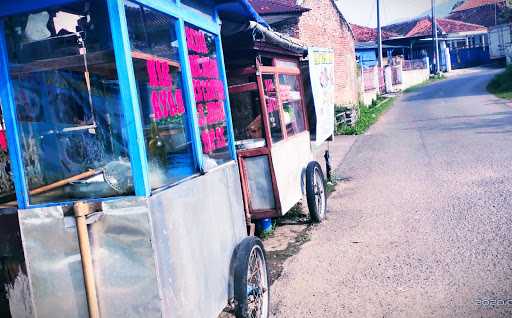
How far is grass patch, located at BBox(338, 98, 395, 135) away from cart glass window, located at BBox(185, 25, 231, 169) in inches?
467

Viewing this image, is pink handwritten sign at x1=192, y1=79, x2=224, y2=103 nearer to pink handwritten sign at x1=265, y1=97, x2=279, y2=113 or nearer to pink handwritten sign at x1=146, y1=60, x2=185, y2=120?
pink handwritten sign at x1=146, y1=60, x2=185, y2=120

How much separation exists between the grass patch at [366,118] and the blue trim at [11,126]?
43.9 feet

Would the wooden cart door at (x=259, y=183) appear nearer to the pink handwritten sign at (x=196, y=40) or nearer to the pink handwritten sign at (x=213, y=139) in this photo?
the pink handwritten sign at (x=213, y=139)

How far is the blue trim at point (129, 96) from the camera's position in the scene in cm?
232

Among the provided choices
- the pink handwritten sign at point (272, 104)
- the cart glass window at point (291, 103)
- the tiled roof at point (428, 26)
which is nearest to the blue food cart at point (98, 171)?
the pink handwritten sign at point (272, 104)

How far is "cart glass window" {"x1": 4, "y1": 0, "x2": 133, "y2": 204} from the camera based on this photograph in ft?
8.01

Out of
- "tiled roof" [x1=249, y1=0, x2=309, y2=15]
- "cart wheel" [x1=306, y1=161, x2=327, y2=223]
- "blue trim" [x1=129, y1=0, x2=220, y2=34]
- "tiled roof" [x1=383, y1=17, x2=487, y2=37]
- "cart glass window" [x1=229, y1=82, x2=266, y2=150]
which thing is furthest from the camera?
"tiled roof" [x1=383, y1=17, x2=487, y2=37]

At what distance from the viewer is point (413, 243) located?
5078 mm

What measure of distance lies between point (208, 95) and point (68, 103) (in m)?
1.15

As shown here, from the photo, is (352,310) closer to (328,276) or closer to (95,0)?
(328,276)

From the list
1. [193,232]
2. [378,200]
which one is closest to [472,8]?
[378,200]

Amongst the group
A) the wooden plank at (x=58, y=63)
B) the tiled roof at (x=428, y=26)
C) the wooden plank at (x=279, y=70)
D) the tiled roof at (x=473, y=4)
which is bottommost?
the wooden plank at (x=58, y=63)

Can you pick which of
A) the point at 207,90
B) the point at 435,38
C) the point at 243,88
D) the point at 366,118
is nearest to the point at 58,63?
the point at 207,90

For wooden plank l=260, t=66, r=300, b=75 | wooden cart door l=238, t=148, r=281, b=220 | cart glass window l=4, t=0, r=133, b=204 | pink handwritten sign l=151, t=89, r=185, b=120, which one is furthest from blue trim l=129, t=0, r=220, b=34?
wooden cart door l=238, t=148, r=281, b=220
